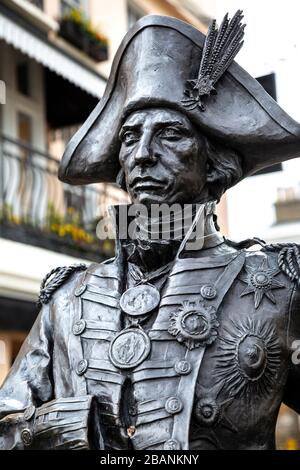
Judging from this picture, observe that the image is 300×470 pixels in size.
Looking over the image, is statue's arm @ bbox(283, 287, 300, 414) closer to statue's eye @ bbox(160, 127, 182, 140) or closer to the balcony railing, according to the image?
statue's eye @ bbox(160, 127, 182, 140)

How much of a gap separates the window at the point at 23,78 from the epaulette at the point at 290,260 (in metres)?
8.84

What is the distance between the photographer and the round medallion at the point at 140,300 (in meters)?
2.21

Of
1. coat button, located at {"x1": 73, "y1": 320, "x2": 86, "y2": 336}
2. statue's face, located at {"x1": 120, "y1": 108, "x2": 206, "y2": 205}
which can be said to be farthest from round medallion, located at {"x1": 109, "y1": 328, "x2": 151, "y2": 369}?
statue's face, located at {"x1": 120, "y1": 108, "x2": 206, "y2": 205}

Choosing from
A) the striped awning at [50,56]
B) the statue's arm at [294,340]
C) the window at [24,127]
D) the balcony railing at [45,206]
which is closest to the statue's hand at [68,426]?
the statue's arm at [294,340]

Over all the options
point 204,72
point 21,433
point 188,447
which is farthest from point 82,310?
point 204,72

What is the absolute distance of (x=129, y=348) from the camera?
7.05 ft

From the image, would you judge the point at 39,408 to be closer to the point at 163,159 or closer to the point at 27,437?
the point at 27,437

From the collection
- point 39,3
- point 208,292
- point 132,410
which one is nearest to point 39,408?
point 132,410

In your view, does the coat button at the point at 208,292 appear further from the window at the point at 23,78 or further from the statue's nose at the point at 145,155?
the window at the point at 23,78

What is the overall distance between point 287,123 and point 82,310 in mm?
703

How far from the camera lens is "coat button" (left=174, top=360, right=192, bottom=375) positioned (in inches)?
81.2

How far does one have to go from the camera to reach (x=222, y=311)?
2172mm

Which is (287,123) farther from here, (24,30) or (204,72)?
(24,30)

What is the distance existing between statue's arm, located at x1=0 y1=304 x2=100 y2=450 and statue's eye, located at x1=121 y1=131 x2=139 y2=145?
49cm
